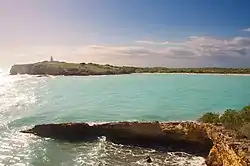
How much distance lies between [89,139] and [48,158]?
241 inches

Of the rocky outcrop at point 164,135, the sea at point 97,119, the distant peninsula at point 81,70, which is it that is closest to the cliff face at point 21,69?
the distant peninsula at point 81,70

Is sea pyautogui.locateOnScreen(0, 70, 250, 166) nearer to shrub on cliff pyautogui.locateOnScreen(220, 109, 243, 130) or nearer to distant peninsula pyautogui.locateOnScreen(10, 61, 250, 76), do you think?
shrub on cliff pyautogui.locateOnScreen(220, 109, 243, 130)

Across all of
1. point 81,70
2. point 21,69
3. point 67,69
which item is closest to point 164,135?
point 81,70

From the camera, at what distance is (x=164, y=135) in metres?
31.8

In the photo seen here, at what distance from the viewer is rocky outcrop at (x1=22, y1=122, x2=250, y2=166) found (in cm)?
2322

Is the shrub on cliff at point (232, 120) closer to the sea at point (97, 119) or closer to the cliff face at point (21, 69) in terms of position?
the sea at point (97, 119)

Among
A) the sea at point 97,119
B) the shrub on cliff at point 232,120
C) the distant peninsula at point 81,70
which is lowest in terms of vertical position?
the sea at point 97,119

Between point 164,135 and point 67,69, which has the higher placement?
point 67,69

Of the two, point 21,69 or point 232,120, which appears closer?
point 232,120

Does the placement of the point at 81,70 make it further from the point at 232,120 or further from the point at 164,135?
the point at 232,120

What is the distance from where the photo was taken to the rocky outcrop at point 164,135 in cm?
2322

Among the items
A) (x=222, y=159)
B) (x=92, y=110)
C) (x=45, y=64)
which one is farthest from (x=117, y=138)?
(x=45, y=64)

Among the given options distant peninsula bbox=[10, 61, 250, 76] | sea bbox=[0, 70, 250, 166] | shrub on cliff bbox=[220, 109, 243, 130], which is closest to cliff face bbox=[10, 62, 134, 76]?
distant peninsula bbox=[10, 61, 250, 76]

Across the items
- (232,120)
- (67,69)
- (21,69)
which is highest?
(21,69)
